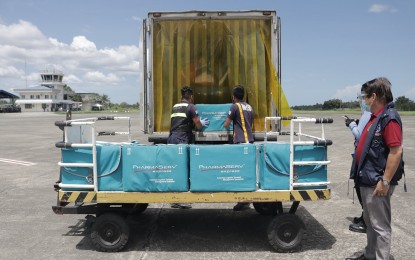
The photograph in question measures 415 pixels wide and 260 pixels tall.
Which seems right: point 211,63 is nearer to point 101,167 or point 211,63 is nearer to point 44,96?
point 101,167

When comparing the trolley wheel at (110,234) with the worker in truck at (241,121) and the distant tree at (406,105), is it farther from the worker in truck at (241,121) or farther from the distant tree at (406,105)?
the distant tree at (406,105)

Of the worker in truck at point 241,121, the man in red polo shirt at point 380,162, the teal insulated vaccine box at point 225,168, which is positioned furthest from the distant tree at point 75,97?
the man in red polo shirt at point 380,162

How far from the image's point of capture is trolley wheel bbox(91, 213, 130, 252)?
473 cm

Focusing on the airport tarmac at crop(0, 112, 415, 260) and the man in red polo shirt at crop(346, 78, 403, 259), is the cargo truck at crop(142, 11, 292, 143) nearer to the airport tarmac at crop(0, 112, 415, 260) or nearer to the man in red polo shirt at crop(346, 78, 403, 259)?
the airport tarmac at crop(0, 112, 415, 260)

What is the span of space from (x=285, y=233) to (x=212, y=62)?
3.41 m

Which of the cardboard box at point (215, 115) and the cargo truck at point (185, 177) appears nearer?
the cargo truck at point (185, 177)

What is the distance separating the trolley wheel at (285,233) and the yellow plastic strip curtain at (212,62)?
2474mm

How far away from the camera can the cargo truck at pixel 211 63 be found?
661 cm

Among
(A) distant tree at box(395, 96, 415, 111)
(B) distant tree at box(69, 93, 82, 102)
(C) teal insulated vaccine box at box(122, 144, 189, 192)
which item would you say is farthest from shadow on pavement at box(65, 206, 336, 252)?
(B) distant tree at box(69, 93, 82, 102)

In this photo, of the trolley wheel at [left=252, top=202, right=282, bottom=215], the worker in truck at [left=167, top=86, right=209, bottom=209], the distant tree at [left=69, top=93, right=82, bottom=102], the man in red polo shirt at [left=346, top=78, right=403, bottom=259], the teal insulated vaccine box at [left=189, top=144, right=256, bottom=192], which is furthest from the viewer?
the distant tree at [left=69, top=93, right=82, bottom=102]

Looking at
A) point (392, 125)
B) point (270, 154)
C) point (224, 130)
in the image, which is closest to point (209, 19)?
point (224, 130)

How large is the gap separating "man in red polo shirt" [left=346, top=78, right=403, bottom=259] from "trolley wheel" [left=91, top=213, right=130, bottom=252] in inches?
111

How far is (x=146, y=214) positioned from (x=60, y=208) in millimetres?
1834

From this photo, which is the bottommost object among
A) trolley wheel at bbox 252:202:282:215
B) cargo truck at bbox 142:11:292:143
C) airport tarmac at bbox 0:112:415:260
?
airport tarmac at bbox 0:112:415:260
